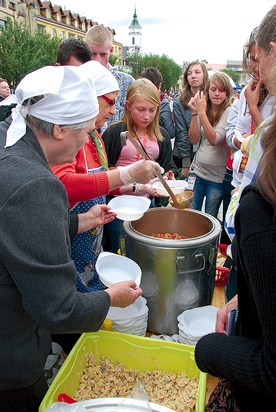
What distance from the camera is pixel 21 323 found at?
103 centimetres

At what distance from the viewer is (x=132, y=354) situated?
1443 millimetres

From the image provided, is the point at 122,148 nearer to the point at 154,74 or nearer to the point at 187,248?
the point at 187,248

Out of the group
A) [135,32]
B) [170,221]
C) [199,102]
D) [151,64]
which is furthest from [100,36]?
[135,32]

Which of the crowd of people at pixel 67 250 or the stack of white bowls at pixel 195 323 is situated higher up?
the crowd of people at pixel 67 250

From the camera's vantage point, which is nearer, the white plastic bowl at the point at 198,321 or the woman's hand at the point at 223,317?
the woman's hand at the point at 223,317

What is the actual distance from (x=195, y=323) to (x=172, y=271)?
29 cm

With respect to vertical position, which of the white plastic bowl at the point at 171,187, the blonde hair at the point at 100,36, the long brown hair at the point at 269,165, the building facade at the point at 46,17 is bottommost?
the white plastic bowl at the point at 171,187

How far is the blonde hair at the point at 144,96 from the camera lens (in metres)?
2.40

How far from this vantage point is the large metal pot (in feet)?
4.90

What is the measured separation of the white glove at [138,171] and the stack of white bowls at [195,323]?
72cm

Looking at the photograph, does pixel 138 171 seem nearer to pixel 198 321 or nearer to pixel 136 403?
pixel 198 321

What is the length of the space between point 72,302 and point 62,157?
462 millimetres

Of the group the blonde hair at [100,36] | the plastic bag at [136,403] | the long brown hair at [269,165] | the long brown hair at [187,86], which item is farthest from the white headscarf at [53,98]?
the long brown hair at [187,86]

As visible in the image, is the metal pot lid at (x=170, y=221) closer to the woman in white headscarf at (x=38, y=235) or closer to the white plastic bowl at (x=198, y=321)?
the white plastic bowl at (x=198, y=321)
